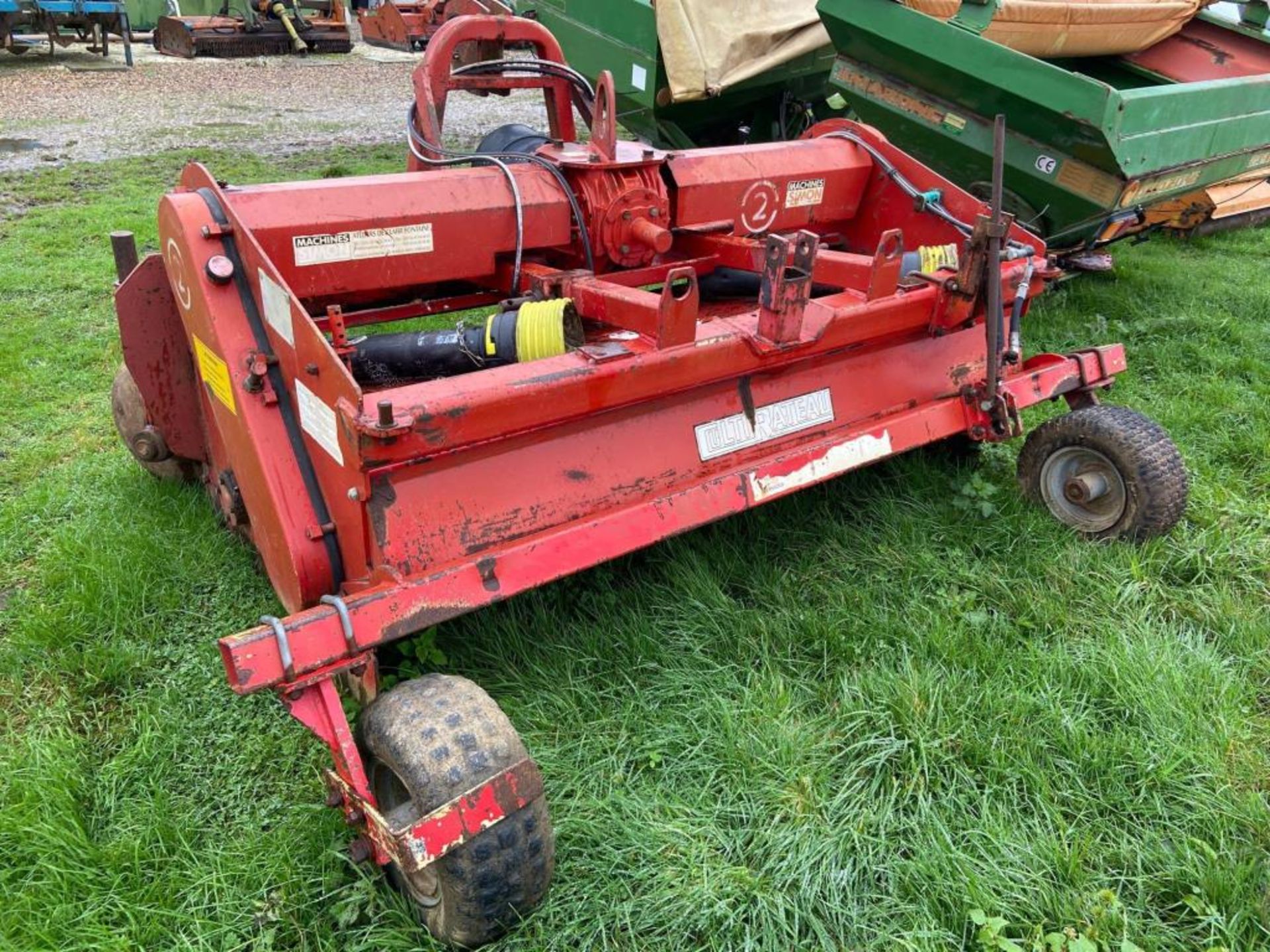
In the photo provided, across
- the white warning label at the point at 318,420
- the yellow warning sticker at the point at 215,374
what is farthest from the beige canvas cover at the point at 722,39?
the white warning label at the point at 318,420

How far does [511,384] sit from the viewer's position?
83.8 inches

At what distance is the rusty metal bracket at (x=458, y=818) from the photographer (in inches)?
69.1

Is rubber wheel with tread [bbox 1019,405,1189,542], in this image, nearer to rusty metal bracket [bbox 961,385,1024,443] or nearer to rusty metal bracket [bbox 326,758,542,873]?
rusty metal bracket [bbox 961,385,1024,443]

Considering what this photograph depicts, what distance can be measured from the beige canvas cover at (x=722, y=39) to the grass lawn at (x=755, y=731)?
2793mm

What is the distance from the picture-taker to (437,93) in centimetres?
322

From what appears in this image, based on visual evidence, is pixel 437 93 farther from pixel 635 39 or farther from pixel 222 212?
pixel 635 39

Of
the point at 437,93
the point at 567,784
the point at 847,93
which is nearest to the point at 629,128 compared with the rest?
the point at 847,93

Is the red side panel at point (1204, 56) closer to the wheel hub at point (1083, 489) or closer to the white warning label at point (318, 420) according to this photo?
the wheel hub at point (1083, 489)

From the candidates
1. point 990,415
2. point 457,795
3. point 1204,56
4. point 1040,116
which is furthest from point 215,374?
point 1204,56

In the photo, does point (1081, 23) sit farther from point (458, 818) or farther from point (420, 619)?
point (458, 818)

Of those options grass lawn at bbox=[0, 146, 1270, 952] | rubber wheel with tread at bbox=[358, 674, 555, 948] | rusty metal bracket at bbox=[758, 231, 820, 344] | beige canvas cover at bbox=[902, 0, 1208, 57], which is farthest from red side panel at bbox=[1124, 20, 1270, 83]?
rubber wheel with tread at bbox=[358, 674, 555, 948]

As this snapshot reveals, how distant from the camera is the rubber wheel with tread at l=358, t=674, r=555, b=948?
1810 mm

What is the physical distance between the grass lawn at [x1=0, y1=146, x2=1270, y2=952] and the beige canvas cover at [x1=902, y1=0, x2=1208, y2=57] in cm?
240

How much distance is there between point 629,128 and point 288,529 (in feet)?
15.2
